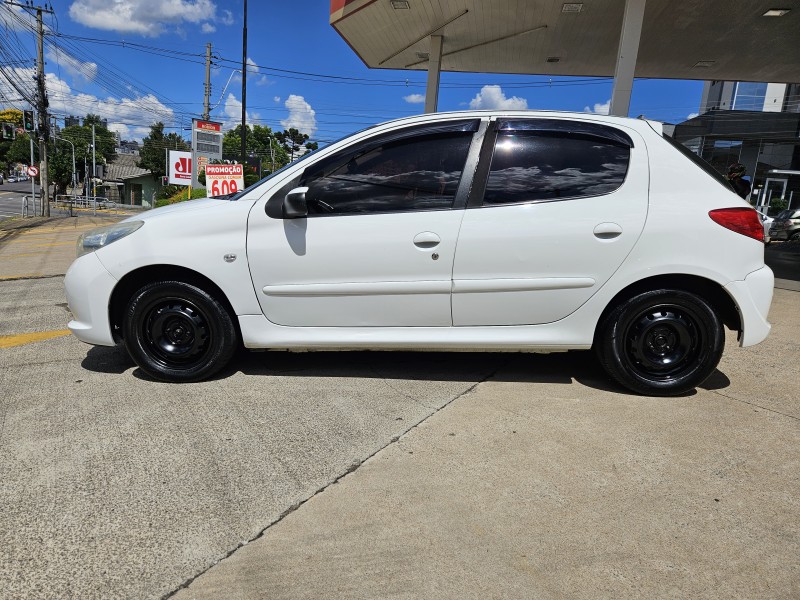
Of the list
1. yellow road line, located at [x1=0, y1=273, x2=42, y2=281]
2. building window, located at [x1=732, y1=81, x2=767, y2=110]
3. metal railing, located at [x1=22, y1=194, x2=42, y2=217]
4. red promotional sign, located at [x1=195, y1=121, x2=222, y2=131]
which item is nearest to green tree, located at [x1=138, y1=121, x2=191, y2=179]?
metal railing, located at [x1=22, y1=194, x2=42, y2=217]

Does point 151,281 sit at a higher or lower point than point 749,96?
lower

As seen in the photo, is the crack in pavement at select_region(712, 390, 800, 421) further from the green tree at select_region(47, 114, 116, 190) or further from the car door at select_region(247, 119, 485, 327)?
the green tree at select_region(47, 114, 116, 190)

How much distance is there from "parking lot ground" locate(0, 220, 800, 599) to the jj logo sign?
1378 cm

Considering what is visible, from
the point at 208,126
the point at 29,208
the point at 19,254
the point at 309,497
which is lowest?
the point at 29,208

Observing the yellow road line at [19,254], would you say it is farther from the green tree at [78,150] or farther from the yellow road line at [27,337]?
the green tree at [78,150]

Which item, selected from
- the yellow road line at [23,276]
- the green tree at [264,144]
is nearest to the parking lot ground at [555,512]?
the yellow road line at [23,276]

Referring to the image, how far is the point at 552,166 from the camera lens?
346 cm

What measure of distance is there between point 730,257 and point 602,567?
2.25 meters

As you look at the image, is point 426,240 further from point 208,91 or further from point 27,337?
point 208,91

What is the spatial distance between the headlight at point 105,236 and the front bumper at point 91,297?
0.24 ft

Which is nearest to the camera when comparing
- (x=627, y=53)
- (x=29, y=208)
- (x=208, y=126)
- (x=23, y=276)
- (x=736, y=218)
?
(x=736, y=218)

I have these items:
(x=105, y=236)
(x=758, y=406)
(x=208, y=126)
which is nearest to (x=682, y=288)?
(x=758, y=406)

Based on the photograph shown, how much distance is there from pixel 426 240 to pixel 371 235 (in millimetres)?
348

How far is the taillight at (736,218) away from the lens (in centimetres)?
333
